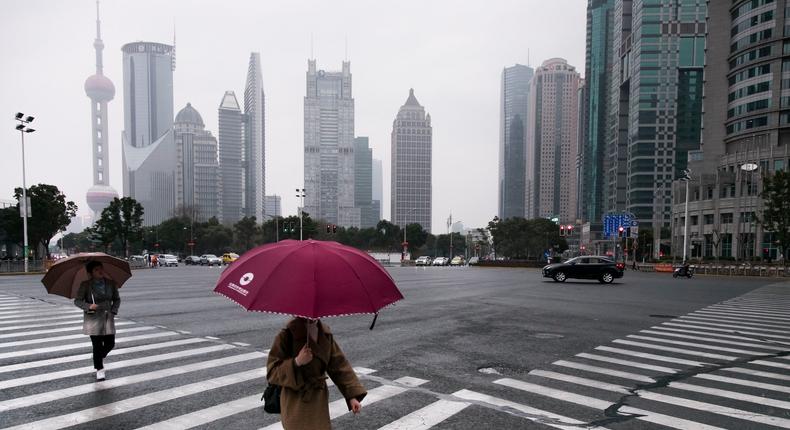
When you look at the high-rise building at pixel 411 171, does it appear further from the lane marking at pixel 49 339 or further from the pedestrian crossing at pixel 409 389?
the pedestrian crossing at pixel 409 389

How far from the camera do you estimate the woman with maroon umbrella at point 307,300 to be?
2.61 m

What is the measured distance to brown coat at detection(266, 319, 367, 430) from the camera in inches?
116

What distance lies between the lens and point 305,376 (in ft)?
9.72

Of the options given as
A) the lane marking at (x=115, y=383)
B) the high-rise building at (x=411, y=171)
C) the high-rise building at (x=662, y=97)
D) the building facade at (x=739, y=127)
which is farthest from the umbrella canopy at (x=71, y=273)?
the high-rise building at (x=411, y=171)

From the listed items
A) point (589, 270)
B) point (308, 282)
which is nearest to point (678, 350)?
point (308, 282)

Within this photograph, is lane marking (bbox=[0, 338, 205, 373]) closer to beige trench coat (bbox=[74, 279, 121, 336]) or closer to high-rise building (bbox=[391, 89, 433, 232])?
beige trench coat (bbox=[74, 279, 121, 336])

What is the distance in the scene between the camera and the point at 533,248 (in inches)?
3095

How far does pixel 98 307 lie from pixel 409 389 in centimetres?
462

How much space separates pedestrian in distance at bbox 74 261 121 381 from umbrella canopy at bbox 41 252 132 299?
0.11 meters

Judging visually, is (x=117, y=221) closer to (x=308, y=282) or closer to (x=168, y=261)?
(x=168, y=261)

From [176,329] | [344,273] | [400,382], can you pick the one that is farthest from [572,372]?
[176,329]

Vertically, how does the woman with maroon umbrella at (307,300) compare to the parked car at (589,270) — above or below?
above

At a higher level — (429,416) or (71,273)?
(71,273)

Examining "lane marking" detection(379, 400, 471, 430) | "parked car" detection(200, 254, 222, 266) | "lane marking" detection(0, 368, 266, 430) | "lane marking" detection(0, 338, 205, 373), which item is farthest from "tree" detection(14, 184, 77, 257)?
"lane marking" detection(379, 400, 471, 430)
